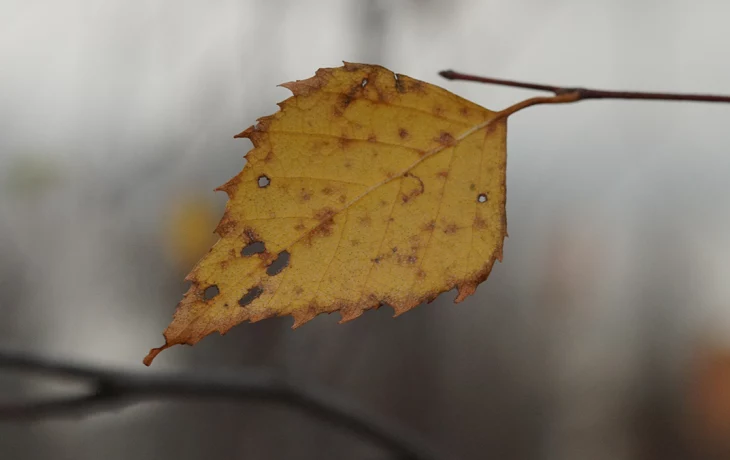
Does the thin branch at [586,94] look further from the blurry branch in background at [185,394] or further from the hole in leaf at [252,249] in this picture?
the blurry branch in background at [185,394]

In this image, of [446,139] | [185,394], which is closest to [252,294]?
[446,139]

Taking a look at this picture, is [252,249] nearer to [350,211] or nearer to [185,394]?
[350,211]

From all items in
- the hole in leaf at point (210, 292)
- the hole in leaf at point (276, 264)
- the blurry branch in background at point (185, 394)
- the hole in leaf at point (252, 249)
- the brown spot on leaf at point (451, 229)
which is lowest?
the blurry branch in background at point (185, 394)

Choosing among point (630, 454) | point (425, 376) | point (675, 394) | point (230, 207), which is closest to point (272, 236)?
point (230, 207)

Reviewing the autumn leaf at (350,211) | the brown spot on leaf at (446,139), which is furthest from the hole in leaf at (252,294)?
the brown spot on leaf at (446,139)

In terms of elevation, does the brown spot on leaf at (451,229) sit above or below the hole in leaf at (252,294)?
above

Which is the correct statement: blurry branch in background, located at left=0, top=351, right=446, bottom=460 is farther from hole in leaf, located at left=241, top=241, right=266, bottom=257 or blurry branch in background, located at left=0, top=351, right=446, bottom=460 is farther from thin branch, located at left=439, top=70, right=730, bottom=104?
thin branch, located at left=439, top=70, right=730, bottom=104

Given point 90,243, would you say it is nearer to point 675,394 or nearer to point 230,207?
point 230,207
